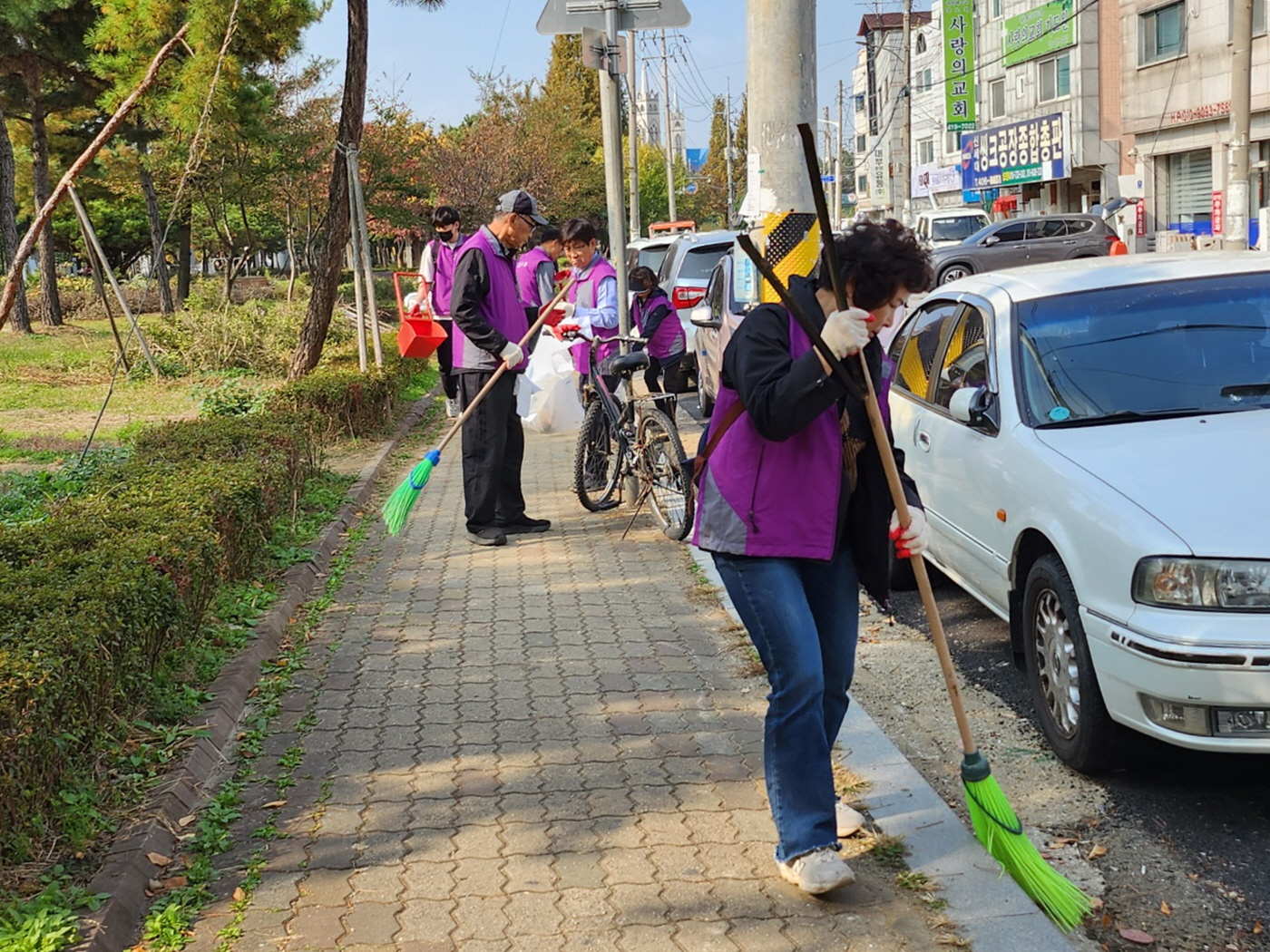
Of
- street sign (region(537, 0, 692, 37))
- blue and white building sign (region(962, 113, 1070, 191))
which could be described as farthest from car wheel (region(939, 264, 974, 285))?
street sign (region(537, 0, 692, 37))

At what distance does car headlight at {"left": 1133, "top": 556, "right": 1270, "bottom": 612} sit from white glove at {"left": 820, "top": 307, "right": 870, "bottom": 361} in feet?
4.22

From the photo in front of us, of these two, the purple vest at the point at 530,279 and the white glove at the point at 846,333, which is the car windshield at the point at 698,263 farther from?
the white glove at the point at 846,333

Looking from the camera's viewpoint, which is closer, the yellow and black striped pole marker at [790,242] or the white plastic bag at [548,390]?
the yellow and black striped pole marker at [790,242]

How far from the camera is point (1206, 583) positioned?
3.83 meters

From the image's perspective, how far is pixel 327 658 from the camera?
603cm

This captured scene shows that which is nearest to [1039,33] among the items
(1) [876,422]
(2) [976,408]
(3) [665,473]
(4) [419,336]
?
(4) [419,336]

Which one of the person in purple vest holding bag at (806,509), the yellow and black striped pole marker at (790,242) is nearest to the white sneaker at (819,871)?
Answer: the person in purple vest holding bag at (806,509)

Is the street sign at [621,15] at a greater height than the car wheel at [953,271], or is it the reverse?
the street sign at [621,15]

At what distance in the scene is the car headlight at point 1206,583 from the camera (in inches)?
149

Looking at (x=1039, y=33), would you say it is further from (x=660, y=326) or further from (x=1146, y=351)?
(x=1146, y=351)

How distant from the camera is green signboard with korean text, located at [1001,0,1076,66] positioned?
129 ft

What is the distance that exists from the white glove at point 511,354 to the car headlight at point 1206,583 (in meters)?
4.53

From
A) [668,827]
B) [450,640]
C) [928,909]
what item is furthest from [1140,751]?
[450,640]

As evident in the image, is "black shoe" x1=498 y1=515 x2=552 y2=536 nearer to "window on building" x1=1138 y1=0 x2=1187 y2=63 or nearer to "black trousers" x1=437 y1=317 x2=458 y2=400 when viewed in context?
"black trousers" x1=437 y1=317 x2=458 y2=400
